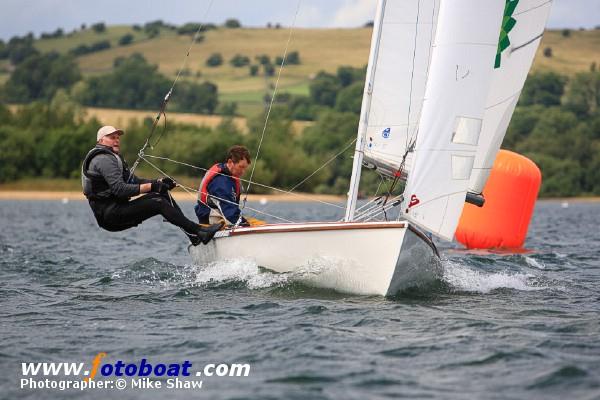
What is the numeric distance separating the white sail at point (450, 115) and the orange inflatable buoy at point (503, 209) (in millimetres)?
6463

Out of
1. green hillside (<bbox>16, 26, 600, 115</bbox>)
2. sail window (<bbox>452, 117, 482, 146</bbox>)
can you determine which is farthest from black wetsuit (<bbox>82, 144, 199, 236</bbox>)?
green hillside (<bbox>16, 26, 600, 115</bbox>)

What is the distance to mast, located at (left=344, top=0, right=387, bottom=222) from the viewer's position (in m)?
10.2

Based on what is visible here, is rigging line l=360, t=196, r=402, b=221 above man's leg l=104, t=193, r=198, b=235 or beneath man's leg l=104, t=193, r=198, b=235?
above

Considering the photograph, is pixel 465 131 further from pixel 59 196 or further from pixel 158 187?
pixel 59 196

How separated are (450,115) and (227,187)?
2.83 meters

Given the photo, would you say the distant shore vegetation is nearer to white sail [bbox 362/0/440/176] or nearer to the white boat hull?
white sail [bbox 362/0/440/176]

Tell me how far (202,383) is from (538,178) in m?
10.9

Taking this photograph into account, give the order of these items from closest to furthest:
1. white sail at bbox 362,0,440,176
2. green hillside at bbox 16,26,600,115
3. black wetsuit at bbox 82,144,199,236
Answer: black wetsuit at bbox 82,144,199,236 → white sail at bbox 362,0,440,176 → green hillside at bbox 16,26,600,115

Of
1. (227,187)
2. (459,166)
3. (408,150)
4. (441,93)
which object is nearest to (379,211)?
(408,150)

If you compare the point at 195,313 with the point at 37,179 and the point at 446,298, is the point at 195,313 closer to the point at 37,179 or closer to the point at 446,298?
the point at 446,298

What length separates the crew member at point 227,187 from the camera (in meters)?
11.2

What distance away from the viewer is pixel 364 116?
1049cm

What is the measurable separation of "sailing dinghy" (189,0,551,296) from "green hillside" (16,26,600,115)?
83.2m

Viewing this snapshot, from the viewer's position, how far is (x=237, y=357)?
7.42 metres
